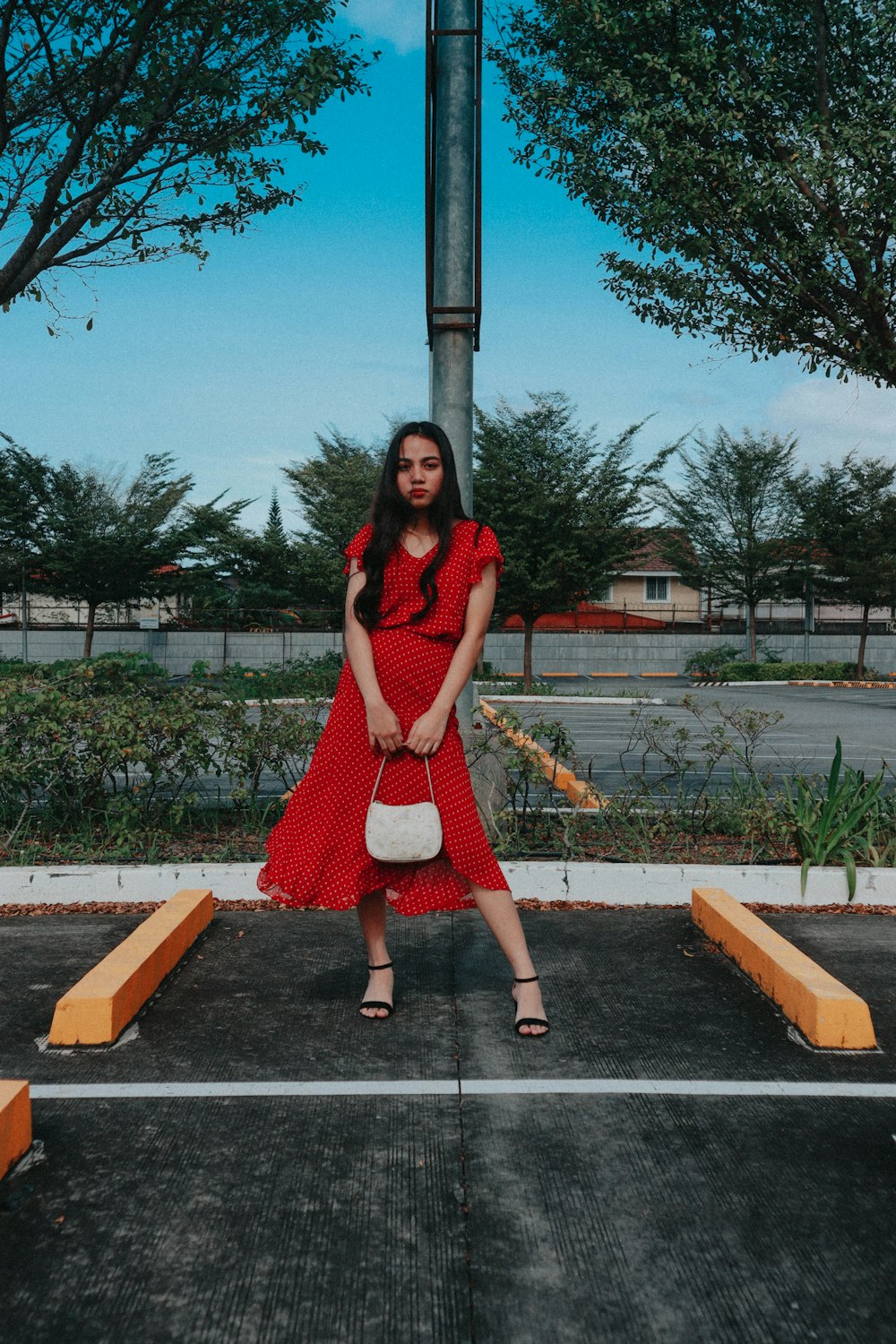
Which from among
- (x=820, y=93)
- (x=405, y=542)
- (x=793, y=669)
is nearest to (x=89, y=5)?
(x=820, y=93)

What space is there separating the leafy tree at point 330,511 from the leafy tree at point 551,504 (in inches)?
275

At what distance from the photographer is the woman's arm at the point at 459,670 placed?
10.2ft

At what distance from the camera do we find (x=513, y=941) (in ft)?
10.6

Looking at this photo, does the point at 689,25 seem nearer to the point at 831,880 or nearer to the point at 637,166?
the point at 637,166

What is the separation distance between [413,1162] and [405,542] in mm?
1829

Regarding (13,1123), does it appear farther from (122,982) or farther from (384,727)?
(384,727)

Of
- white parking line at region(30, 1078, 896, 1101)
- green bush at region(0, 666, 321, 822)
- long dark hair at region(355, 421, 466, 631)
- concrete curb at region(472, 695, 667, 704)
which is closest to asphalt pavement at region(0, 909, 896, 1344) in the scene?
white parking line at region(30, 1078, 896, 1101)

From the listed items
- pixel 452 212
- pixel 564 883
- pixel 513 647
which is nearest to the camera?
pixel 564 883

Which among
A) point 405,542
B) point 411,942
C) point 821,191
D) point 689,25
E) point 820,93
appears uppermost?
point 689,25

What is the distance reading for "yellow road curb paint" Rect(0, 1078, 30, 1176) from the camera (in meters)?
2.38

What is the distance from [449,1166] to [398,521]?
1.90 meters

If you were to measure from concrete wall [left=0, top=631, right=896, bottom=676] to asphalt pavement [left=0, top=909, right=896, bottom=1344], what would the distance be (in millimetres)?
25261

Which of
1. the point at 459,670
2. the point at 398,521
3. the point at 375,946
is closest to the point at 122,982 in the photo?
the point at 375,946

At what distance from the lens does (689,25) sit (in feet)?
19.7
